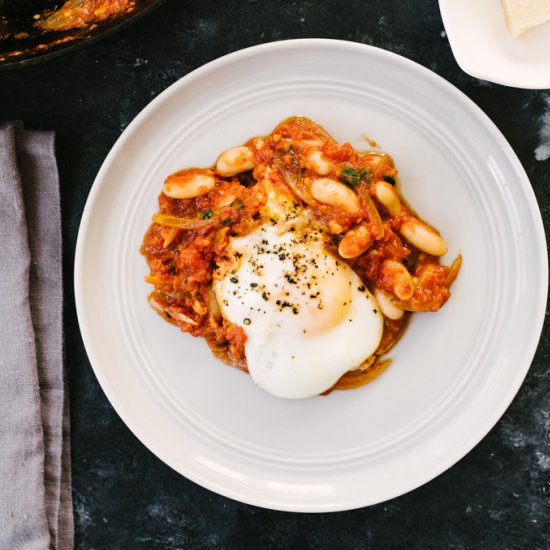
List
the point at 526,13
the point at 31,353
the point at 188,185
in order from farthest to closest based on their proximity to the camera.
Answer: the point at 31,353 → the point at 188,185 → the point at 526,13

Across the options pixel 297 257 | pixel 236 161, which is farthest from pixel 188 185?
pixel 297 257

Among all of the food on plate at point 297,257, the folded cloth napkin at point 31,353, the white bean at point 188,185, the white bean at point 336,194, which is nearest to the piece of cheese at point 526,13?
the food on plate at point 297,257

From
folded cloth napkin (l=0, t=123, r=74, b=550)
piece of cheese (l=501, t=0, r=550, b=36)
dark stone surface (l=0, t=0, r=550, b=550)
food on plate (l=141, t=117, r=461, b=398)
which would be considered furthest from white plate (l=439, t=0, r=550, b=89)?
folded cloth napkin (l=0, t=123, r=74, b=550)

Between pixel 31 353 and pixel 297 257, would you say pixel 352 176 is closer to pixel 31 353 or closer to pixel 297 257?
pixel 297 257

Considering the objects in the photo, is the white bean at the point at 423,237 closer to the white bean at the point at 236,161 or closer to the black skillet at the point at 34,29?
the white bean at the point at 236,161

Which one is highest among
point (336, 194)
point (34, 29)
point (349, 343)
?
point (34, 29)

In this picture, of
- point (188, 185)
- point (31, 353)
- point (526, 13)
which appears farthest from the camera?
point (31, 353)

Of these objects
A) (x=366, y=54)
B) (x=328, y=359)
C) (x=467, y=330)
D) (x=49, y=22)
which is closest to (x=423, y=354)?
(x=467, y=330)
